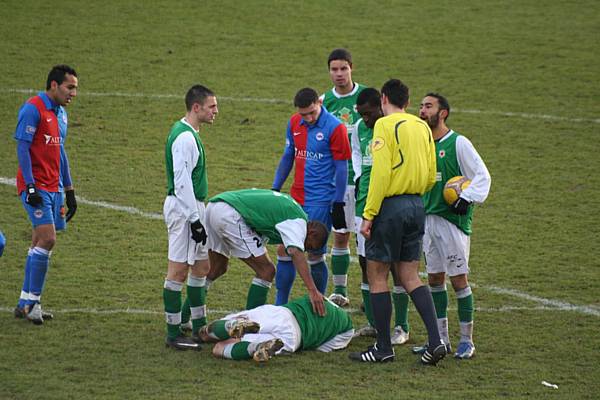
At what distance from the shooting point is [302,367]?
837 centimetres

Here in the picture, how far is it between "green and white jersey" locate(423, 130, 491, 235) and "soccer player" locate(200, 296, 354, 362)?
124 cm

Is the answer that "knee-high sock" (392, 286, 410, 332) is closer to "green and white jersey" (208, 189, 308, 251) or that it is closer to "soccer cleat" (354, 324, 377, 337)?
"soccer cleat" (354, 324, 377, 337)

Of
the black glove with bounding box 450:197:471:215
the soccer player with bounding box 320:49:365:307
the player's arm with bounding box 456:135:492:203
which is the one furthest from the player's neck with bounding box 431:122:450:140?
the soccer player with bounding box 320:49:365:307

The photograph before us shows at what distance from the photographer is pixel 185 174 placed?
851 centimetres

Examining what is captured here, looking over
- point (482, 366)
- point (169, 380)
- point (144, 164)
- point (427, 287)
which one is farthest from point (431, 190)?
point (144, 164)

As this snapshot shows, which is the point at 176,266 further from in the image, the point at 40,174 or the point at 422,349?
the point at 422,349

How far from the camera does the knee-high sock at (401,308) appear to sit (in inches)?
365

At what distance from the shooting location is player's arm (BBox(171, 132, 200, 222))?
8.51 meters

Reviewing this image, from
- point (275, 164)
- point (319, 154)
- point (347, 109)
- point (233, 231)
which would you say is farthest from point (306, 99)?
point (275, 164)

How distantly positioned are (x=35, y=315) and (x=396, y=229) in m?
3.39

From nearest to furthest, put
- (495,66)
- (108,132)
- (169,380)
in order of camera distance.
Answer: (169,380), (108,132), (495,66)

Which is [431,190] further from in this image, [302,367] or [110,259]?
[110,259]

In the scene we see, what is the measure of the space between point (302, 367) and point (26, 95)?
1052 cm

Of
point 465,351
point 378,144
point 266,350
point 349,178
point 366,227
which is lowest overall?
point 465,351
